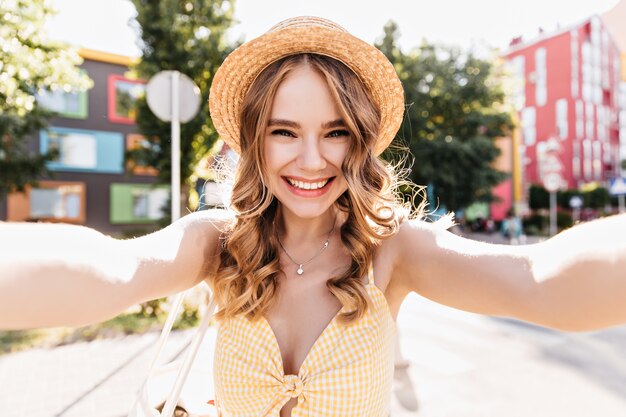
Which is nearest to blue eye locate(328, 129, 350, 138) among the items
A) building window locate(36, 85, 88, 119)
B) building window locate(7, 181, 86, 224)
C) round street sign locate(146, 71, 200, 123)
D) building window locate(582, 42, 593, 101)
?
round street sign locate(146, 71, 200, 123)

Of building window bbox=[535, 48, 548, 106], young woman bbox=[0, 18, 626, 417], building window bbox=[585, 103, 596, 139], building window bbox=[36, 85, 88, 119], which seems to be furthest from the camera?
building window bbox=[585, 103, 596, 139]

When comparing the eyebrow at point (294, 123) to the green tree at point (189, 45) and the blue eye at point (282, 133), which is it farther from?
the green tree at point (189, 45)

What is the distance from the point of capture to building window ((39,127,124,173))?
2212 centimetres

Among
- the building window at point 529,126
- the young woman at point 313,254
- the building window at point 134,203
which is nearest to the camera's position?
the young woman at point 313,254

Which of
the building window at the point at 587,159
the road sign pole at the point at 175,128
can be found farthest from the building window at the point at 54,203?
the building window at the point at 587,159

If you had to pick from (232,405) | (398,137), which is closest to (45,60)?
(398,137)

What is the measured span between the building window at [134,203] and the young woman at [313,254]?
22.8 meters

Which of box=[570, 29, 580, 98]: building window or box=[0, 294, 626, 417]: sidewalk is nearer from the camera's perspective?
box=[0, 294, 626, 417]: sidewalk

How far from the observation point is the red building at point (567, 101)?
36.6 meters

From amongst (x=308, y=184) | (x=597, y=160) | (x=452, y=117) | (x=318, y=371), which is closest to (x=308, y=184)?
(x=308, y=184)

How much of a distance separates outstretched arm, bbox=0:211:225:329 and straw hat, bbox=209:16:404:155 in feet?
2.28

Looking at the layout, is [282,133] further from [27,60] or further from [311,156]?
[27,60]

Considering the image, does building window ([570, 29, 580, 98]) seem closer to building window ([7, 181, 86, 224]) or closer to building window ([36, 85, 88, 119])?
building window ([36, 85, 88, 119])

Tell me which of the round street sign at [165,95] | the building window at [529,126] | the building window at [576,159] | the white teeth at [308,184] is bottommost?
the white teeth at [308,184]
